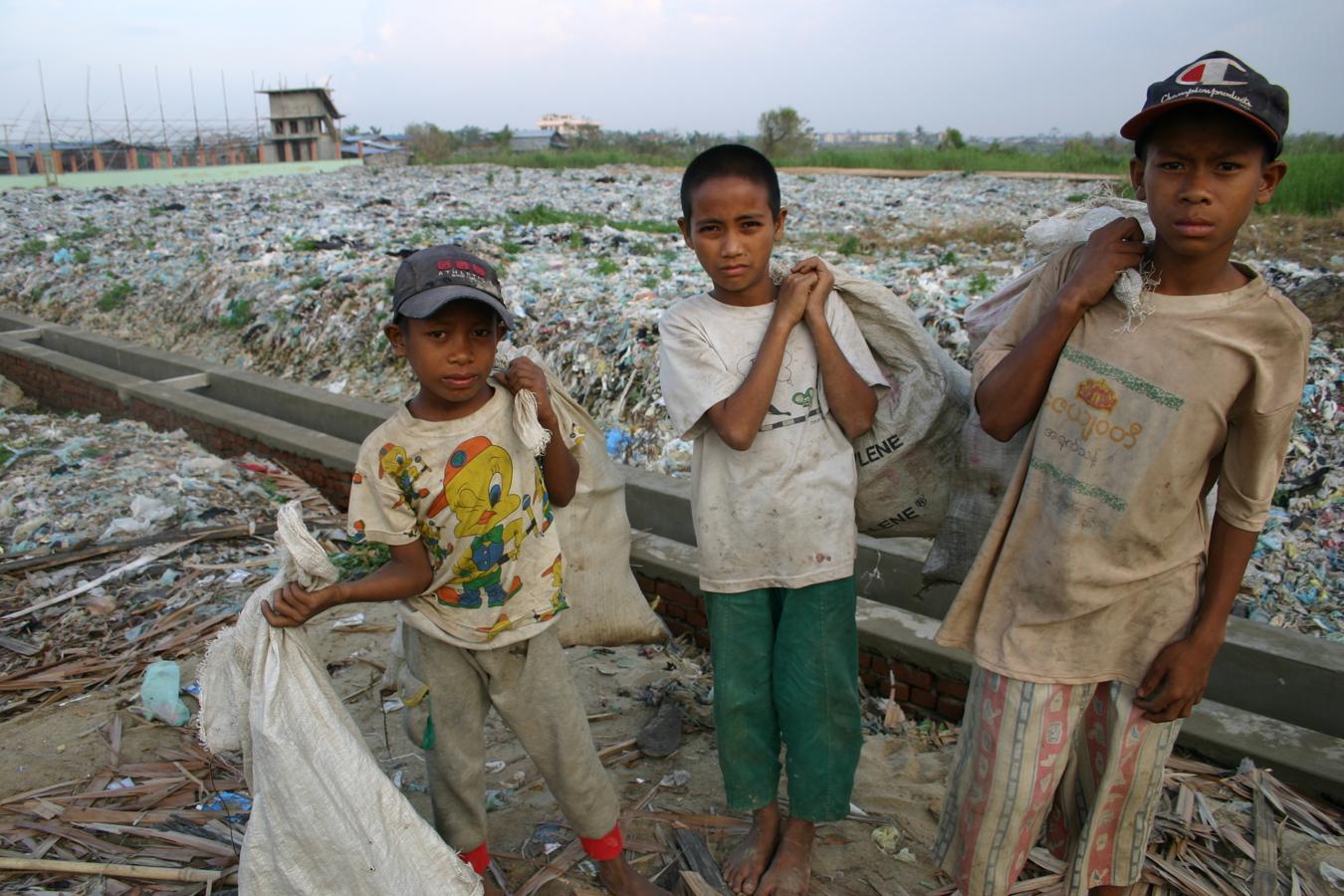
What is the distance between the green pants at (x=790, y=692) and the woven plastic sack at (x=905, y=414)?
247mm

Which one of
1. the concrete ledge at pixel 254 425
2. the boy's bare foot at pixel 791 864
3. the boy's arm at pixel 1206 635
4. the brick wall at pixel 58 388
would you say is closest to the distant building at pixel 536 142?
the brick wall at pixel 58 388

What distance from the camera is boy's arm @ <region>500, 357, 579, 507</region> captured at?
2.01 meters

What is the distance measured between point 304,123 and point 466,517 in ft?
150

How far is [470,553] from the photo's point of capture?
195 cm

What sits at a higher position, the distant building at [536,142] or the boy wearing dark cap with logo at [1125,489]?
the distant building at [536,142]

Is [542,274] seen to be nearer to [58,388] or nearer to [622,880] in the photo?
[58,388]

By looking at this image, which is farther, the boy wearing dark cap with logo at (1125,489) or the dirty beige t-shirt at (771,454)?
the dirty beige t-shirt at (771,454)

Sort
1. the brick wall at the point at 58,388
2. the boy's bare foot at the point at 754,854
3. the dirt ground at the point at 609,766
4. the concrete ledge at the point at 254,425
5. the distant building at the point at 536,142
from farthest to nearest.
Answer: the distant building at the point at 536,142, the brick wall at the point at 58,388, the concrete ledge at the point at 254,425, the dirt ground at the point at 609,766, the boy's bare foot at the point at 754,854

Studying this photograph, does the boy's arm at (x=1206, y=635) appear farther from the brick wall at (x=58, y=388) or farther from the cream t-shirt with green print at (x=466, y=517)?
the brick wall at (x=58, y=388)

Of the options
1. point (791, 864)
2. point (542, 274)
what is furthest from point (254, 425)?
point (791, 864)

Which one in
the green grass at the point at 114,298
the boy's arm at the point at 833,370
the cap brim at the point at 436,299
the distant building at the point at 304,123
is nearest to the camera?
the cap brim at the point at 436,299

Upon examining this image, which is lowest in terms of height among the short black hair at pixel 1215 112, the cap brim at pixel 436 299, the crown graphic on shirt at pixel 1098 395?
the crown graphic on shirt at pixel 1098 395

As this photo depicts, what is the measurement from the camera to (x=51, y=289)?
10.9 metres

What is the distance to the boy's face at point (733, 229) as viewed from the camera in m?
1.92
